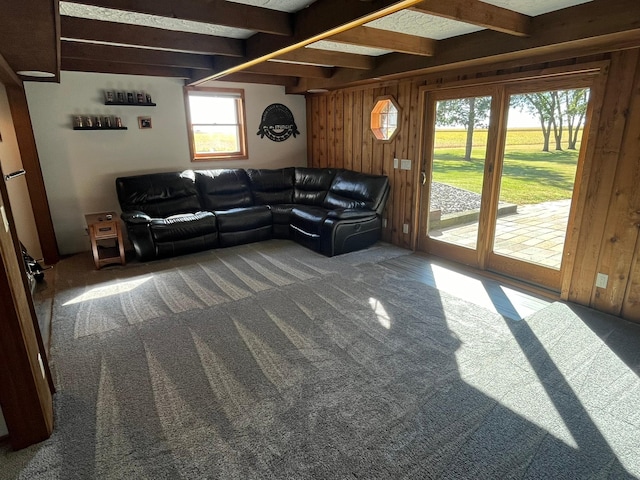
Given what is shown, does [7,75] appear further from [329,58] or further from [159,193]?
[329,58]

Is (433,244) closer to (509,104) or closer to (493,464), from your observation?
(509,104)

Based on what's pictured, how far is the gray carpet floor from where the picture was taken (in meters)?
1.67

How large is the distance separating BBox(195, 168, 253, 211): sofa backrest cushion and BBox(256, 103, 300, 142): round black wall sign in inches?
37.9

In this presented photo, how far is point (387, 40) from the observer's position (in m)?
3.03

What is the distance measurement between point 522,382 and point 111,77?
5.55 meters

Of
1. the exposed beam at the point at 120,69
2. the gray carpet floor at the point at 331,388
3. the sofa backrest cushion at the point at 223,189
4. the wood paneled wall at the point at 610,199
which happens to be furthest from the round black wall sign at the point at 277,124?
the gray carpet floor at the point at 331,388

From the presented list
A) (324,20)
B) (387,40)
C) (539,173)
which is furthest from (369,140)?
(324,20)

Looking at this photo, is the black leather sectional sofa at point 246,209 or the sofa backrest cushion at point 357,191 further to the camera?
the sofa backrest cushion at point 357,191

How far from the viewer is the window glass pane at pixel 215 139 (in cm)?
555

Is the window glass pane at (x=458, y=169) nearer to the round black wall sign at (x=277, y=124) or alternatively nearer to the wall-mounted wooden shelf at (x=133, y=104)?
the round black wall sign at (x=277, y=124)

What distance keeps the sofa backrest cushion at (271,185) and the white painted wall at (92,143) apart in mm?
883

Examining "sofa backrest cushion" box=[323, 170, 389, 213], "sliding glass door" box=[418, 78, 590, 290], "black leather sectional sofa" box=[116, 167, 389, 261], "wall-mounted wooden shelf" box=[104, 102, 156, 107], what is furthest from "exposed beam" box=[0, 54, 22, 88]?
"sliding glass door" box=[418, 78, 590, 290]

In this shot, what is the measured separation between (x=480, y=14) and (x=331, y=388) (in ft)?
8.66

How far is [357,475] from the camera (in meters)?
1.59
